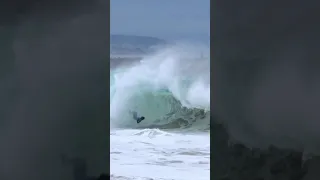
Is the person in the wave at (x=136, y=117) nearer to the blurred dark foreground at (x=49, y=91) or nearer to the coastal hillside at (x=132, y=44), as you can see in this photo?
the coastal hillside at (x=132, y=44)

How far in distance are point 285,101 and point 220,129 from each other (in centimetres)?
38

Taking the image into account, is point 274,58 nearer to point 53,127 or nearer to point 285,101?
point 285,101

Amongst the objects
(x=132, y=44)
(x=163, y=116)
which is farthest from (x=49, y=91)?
(x=163, y=116)

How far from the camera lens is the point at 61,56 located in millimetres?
2482

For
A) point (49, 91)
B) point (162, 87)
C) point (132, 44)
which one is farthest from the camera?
point (162, 87)

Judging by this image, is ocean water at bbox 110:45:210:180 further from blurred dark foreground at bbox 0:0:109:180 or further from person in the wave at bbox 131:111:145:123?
blurred dark foreground at bbox 0:0:109:180

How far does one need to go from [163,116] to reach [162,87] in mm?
295

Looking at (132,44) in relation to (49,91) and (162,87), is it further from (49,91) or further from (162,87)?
(49,91)

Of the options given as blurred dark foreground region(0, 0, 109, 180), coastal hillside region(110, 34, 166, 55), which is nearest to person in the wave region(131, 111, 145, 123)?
coastal hillside region(110, 34, 166, 55)

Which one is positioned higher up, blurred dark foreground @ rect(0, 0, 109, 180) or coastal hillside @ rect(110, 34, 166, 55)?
coastal hillside @ rect(110, 34, 166, 55)

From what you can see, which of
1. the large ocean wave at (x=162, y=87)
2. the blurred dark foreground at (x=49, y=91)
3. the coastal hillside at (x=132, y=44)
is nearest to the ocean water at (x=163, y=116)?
the large ocean wave at (x=162, y=87)

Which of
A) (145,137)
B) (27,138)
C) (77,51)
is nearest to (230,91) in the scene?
(77,51)

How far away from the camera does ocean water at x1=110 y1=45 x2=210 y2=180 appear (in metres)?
3.96

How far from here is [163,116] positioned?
4352 mm
